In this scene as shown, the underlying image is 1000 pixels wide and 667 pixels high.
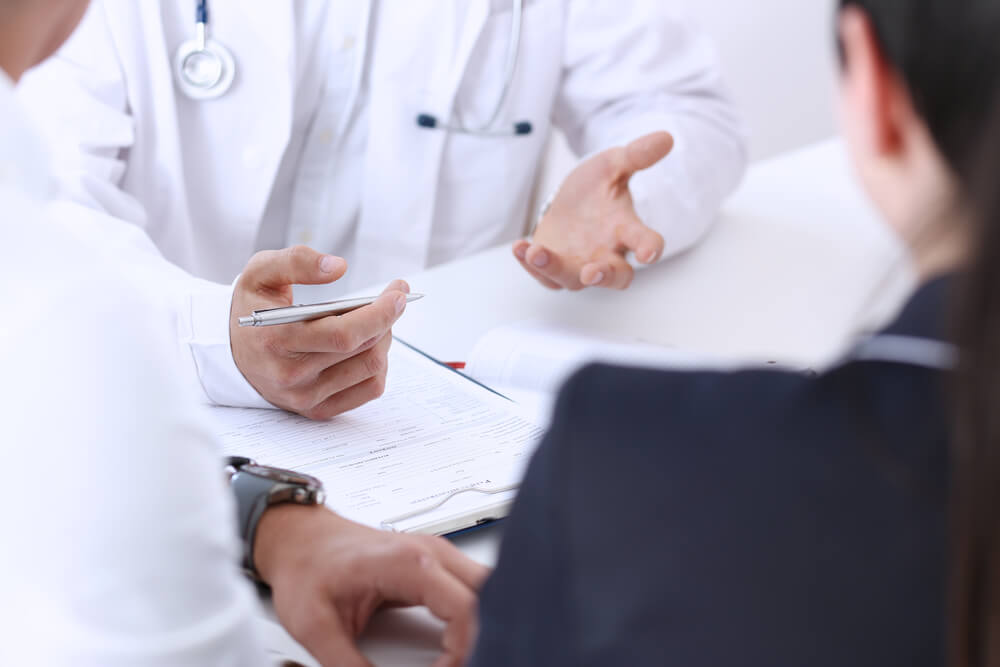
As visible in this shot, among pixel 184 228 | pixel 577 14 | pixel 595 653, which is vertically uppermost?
pixel 577 14

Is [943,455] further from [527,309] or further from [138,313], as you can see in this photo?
[527,309]

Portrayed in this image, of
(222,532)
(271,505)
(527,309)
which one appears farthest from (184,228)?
(222,532)

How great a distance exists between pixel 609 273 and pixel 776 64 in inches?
72.0

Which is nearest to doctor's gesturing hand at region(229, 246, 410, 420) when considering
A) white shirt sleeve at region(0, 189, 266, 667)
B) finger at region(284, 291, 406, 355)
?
finger at region(284, 291, 406, 355)

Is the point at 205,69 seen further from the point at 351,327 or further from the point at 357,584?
the point at 357,584

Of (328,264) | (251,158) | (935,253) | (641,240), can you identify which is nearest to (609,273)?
(641,240)

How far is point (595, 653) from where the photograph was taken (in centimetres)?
33

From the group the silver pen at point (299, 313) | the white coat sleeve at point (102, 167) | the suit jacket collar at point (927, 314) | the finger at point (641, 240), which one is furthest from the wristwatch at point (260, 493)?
the finger at point (641, 240)

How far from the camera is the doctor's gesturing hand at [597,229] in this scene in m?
0.97

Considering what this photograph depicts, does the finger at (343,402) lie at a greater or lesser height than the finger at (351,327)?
lesser

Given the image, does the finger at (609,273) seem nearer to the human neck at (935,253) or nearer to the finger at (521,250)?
the finger at (521,250)

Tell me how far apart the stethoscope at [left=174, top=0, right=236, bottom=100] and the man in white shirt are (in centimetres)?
83

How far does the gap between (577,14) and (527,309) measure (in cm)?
52

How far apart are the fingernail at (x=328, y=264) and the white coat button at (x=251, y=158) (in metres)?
0.51
